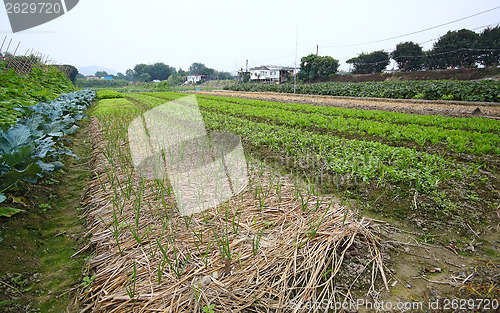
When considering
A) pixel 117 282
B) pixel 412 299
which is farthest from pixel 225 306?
pixel 412 299


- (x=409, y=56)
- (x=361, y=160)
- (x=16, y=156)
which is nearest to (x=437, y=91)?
(x=361, y=160)

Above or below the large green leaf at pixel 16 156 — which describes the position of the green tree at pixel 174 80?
above

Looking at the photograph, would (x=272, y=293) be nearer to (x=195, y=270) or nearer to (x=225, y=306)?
(x=225, y=306)

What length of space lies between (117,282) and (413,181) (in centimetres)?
413

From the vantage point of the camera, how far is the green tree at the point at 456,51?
33672 millimetres

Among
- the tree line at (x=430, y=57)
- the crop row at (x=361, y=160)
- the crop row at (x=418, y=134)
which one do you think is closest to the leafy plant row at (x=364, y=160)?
the crop row at (x=361, y=160)

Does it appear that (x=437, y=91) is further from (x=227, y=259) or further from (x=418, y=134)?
(x=227, y=259)

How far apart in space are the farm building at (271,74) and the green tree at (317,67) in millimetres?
12322

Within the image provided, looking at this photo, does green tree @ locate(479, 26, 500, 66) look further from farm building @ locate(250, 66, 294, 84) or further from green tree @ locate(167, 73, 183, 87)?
green tree @ locate(167, 73, 183, 87)

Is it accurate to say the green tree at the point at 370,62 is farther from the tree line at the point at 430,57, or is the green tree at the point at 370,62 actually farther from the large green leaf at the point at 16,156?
the large green leaf at the point at 16,156

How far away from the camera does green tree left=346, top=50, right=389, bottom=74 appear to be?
141 ft

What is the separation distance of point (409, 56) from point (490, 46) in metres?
9.84

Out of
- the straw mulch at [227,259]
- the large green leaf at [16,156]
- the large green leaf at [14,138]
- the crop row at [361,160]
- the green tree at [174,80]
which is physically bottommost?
the straw mulch at [227,259]

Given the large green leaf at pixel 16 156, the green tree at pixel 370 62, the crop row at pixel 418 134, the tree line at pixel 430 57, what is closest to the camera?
the large green leaf at pixel 16 156
